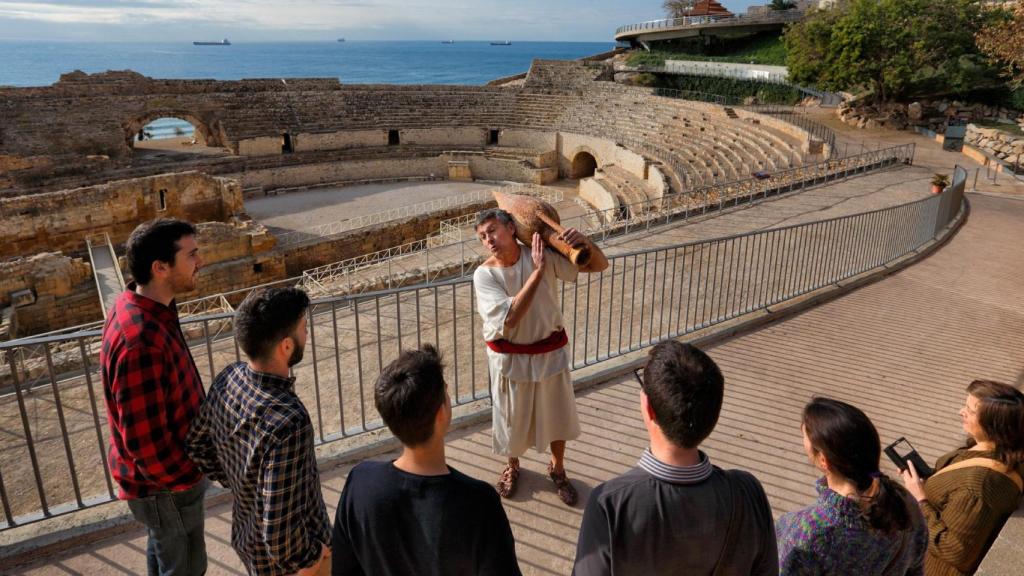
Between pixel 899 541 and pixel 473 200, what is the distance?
21742mm

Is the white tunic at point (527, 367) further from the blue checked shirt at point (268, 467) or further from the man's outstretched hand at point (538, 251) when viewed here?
the blue checked shirt at point (268, 467)

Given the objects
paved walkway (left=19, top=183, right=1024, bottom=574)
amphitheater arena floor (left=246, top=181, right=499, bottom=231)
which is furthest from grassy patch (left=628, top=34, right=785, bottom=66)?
paved walkway (left=19, top=183, right=1024, bottom=574)

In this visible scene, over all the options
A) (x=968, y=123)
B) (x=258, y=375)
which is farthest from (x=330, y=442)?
(x=968, y=123)

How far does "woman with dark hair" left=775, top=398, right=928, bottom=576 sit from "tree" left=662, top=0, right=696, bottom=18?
63.6m

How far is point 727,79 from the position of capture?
129 feet

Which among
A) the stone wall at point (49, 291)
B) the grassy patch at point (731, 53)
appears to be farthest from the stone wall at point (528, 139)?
the stone wall at point (49, 291)

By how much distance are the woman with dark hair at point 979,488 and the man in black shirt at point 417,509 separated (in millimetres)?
2094

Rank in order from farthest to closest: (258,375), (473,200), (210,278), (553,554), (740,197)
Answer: (473,200)
(210,278)
(740,197)
(553,554)
(258,375)

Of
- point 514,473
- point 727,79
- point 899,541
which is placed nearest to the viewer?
point 899,541

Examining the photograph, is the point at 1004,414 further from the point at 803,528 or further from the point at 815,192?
the point at 815,192

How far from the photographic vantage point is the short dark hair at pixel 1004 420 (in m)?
2.85

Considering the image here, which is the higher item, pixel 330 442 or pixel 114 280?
pixel 330 442

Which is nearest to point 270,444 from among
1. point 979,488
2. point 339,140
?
point 979,488

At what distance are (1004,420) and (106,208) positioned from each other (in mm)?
21213
